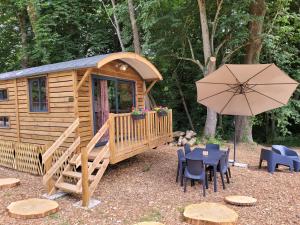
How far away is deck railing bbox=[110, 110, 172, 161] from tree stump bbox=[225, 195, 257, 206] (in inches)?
103

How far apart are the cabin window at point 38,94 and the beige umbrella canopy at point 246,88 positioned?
13.9ft

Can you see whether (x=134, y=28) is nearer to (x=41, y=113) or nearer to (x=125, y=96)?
(x=125, y=96)

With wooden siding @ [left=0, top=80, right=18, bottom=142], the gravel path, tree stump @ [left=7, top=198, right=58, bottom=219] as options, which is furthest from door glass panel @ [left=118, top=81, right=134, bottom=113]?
tree stump @ [left=7, top=198, right=58, bottom=219]

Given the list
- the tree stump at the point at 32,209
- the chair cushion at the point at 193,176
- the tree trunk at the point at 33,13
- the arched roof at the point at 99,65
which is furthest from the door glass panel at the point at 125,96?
the tree trunk at the point at 33,13

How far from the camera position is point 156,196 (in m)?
5.42

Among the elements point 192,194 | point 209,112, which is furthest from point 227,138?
point 192,194

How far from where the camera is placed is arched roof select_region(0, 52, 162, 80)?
20.9 ft

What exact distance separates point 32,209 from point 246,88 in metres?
5.43

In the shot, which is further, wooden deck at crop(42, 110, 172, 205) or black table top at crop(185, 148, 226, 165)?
black table top at crop(185, 148, 226, 165)

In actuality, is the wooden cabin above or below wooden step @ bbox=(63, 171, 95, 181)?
above

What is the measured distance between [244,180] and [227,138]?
7000mm

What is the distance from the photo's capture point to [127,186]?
20.0 ft

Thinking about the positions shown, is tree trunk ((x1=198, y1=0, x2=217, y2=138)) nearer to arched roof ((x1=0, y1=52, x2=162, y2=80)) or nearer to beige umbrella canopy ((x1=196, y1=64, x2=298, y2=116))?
arched roof ((x1=0, y1=52, x2=162, y2=80))

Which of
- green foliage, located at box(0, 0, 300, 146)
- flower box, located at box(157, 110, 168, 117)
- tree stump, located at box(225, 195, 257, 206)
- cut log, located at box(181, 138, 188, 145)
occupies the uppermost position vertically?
green foliage, located at box(0, 0, 300, 146)
